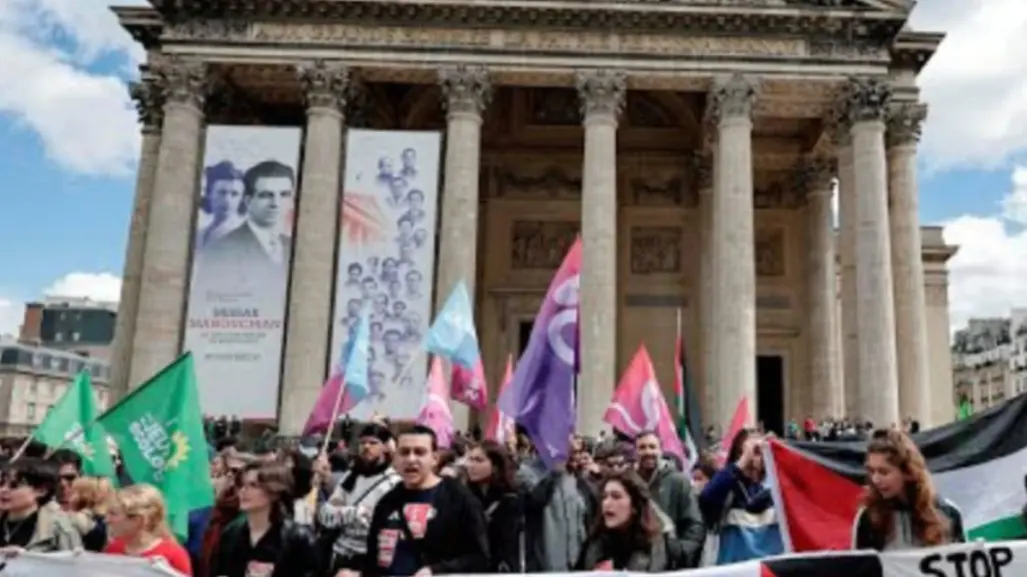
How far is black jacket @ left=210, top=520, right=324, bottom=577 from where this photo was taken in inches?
221

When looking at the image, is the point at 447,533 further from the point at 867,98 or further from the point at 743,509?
the point at 867,98

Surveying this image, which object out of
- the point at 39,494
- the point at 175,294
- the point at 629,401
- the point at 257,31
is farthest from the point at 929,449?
the point at 257,31

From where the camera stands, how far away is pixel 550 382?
33.8ft

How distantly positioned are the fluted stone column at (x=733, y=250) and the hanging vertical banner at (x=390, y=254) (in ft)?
23.8

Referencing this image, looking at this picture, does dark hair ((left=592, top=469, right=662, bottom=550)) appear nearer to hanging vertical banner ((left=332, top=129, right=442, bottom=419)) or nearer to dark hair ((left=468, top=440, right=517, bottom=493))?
dark hair ((left=468, top=440, right=517, bottom=493))

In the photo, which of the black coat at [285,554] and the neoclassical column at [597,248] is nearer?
the black coat at [285,554]

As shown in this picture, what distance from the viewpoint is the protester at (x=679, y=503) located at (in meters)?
6.65

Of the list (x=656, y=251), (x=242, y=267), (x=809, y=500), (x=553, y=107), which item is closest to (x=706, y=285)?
(x=656, y=251)

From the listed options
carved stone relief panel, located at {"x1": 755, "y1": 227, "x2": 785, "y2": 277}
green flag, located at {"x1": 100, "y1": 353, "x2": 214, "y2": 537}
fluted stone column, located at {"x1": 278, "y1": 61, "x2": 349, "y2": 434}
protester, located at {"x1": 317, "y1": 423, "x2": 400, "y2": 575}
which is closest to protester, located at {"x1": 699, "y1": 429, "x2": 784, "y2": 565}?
protester, located at {"x1": 317, "y1": 423, "x2": 400, "y2": 575}

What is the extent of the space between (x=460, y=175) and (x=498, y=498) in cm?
1981

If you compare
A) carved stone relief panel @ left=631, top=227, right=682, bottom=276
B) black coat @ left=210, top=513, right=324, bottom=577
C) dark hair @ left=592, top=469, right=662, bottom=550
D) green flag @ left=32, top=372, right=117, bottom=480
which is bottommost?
black coat @ left=210, top=513, right=324, bottom=577

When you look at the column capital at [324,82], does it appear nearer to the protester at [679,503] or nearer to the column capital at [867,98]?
the column capital at [867,98]

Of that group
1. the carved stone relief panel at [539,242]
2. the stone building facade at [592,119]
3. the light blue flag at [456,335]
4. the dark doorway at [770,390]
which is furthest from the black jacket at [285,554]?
the dark doorway at [770,390]

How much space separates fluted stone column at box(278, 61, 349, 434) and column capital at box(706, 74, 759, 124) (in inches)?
379
